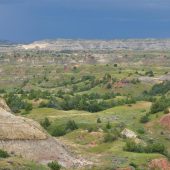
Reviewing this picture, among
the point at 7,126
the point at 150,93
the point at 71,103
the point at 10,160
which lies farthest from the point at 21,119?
the point at 150,93

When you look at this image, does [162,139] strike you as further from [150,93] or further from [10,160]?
[150,93]

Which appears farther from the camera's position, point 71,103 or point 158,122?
point 71,103

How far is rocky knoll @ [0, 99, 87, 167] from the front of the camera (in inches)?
2306

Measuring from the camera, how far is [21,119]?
6506 centimetres

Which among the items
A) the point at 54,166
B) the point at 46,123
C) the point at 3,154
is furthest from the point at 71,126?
the point at 3,154

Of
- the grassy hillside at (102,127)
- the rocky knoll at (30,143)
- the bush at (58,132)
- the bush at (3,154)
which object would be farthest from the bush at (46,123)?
the bush at (3,154)

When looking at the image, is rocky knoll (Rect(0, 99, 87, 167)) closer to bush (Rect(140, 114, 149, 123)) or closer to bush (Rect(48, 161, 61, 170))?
bush (Rect(48, 161, 61, 170))

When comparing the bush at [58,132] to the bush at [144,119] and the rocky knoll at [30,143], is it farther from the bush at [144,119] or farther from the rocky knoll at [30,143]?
the rocky knoll at [30,143]

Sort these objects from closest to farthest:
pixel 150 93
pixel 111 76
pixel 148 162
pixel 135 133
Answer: pixel 148 162 → pixel 135 133 → pixel 150 93 → pixel 111 76

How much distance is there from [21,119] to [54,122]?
28.8 m

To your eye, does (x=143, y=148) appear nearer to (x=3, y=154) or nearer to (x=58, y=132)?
(x=58, y=132)

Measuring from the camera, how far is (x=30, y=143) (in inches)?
2382

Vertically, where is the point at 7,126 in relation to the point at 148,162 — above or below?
above

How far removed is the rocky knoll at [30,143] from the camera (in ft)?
192
